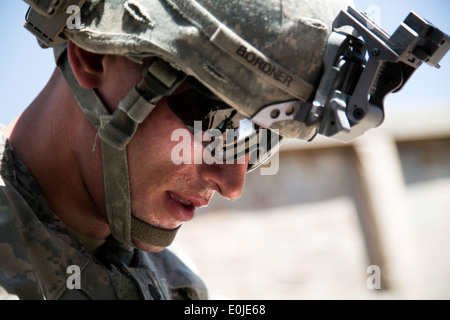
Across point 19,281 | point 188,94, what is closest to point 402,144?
point 188,94

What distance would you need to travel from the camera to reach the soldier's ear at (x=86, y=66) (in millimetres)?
2402

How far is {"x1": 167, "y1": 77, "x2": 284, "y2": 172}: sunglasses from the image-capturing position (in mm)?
2299

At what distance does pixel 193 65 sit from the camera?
216cm

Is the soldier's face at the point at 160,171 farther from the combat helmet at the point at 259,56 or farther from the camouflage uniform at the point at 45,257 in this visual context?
the camouflage uniform at the point at 45,257

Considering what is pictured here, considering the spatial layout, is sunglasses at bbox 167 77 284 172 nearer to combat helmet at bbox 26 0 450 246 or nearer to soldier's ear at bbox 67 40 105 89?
combat helmet at bbox 26 0 450 246

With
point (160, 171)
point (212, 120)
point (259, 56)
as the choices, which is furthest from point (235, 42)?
point (160, 171)

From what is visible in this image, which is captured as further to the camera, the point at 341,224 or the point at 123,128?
the point at 341,224

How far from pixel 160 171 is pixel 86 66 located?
0.53 meters

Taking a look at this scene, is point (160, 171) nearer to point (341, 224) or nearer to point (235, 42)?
point (235, 42)

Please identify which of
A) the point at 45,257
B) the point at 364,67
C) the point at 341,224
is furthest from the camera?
the point at 341,224

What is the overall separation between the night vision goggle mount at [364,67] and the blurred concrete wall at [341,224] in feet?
15.9

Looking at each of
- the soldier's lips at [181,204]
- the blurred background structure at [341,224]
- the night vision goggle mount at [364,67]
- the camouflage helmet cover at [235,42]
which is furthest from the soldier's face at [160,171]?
the blurred background structure at [341,224]

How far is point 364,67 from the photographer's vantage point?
215 centimetres

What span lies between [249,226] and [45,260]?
16.4 feet
